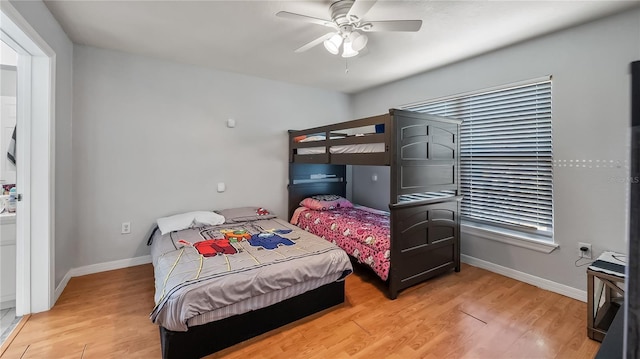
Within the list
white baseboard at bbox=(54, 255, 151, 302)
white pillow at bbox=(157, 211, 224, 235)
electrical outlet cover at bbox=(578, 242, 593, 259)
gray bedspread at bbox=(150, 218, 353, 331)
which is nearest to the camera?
gray bedspread at bbox=(150, 218, 353, 331)

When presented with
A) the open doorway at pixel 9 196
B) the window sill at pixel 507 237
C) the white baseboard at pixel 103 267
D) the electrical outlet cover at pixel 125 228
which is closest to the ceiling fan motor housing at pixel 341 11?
the open doorway at pixel 9 196

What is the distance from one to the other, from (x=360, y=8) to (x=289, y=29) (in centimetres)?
82

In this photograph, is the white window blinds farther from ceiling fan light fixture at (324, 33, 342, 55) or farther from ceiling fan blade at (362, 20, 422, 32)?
ceiling fan light fixture at (324, 33, 342, 55)

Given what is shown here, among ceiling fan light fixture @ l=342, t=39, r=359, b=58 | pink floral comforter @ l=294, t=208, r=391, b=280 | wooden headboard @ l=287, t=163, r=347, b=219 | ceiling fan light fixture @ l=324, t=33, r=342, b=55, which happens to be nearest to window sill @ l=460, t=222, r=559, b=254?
pink floral comforter @ l=294, t=208, r=391, b=280

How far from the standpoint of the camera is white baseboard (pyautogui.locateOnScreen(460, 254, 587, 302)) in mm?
2381

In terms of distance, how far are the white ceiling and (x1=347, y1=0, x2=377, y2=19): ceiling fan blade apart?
0.55 ft

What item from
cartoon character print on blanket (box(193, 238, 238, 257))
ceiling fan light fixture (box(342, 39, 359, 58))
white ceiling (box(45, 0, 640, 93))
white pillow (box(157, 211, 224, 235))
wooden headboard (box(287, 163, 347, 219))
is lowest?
cartoon character print on blanket (box(193, 238, 238, 257))

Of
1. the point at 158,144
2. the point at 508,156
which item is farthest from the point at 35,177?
the point at 508,156

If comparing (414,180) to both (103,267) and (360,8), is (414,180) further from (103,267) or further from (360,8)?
(103,267)

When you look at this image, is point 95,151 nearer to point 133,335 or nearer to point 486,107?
point 133,335

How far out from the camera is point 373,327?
2.00 metres

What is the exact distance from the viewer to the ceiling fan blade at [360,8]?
1.66 metres

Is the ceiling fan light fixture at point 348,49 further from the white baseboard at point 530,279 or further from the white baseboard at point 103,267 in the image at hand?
the white baseboard at point 103,267

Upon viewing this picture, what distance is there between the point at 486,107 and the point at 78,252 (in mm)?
4557
